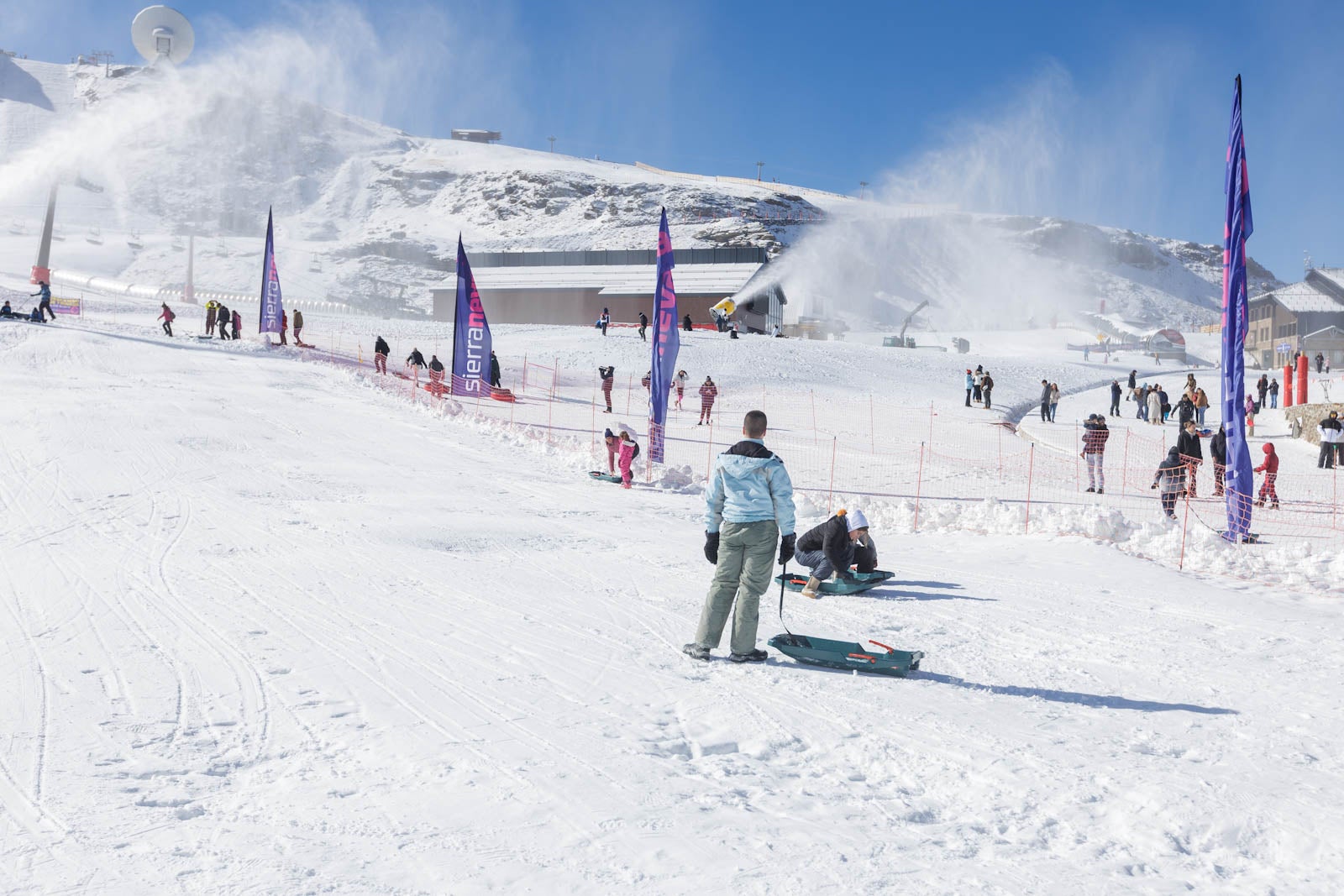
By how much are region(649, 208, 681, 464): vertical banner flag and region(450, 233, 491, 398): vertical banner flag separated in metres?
7.19

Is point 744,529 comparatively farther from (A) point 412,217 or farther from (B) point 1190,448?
(A) point 412,217

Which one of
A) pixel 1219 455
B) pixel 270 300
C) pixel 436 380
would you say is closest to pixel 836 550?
pixel 1219 455

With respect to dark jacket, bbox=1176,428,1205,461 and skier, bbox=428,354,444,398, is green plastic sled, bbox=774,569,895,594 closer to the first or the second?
dark jacket, bbox=1176,428,1205,461

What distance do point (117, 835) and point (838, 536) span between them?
5.74 m

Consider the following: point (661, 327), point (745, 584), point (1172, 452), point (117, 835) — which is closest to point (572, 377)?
point (661, 327)

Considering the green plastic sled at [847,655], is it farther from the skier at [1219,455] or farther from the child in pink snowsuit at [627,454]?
the skier at [1219,455]

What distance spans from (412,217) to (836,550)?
117 metres

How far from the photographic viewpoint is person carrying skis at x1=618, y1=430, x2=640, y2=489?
14.5m

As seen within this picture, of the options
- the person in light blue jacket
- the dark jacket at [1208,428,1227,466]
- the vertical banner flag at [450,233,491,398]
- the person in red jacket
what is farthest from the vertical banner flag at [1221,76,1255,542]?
the vertical banner flag at [450,233,491,398]

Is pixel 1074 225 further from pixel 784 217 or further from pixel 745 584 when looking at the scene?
pixel 745 584

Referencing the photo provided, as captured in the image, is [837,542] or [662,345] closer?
[837,542]

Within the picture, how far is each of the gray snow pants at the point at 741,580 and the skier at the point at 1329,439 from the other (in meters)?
19.1

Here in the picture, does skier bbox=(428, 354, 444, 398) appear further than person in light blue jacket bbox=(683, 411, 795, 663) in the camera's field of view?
Yes

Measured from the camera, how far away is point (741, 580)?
5.39m
